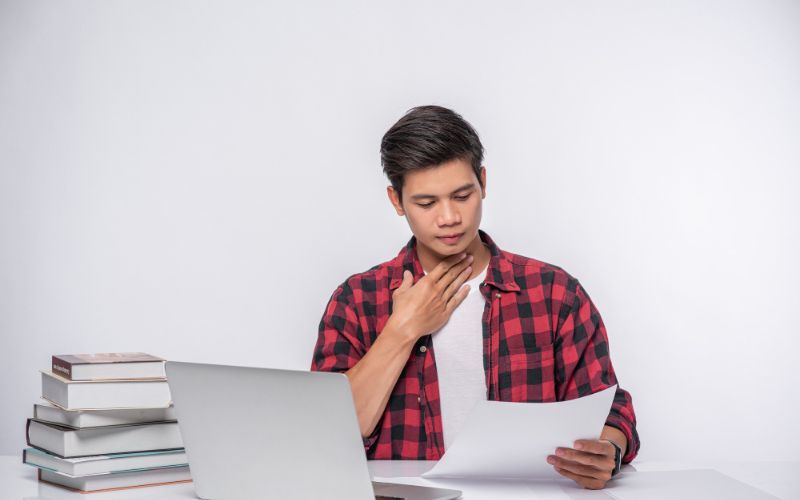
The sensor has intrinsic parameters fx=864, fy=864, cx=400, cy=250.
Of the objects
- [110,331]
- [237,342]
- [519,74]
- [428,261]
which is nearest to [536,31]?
[519,74]

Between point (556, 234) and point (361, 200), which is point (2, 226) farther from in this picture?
point (556, 234)

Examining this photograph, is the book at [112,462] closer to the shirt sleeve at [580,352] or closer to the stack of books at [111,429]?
the stack of books at [111,429]

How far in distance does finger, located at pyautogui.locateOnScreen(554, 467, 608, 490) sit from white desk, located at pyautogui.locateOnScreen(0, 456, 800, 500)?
0.01m

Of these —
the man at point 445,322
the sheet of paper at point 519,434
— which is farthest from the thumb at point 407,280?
the sheet of paper at point 519,434

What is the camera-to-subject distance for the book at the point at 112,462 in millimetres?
1442

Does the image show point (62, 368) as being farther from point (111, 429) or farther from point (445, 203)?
point (445, 203)

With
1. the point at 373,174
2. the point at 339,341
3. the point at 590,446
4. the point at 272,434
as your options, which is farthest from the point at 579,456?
the point at 373,174

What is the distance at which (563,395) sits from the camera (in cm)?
200

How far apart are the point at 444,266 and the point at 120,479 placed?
2.77 ft

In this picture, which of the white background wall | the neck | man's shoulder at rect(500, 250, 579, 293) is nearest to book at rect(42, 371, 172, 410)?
the neck

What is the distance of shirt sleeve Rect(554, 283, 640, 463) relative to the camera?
191 cm

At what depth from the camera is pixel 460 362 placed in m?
2.01

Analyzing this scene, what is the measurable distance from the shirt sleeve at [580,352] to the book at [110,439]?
89 cm

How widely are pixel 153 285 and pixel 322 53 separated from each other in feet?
3.41
